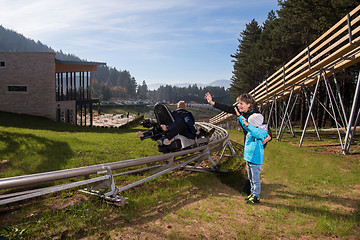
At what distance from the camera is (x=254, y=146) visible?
17.5ft

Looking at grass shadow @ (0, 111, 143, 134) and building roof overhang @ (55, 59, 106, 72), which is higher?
building roof overhang @ (55, 59, 106, 72)

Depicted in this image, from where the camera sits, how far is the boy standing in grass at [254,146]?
516 cm

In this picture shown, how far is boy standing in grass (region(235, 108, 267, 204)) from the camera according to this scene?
5160 millimetres

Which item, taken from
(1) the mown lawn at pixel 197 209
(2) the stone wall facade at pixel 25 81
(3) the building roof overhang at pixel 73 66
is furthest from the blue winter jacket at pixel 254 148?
(3) the building roof overhang at pixel 73 66

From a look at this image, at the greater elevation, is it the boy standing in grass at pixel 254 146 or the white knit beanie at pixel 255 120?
the white knit beanie at pixel 255 120

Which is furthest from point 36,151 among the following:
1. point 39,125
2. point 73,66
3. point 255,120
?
point 73,66

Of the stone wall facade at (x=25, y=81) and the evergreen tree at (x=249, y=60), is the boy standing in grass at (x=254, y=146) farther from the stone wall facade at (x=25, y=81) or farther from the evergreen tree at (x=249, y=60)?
the evergreen tree at (x=249, y=60)

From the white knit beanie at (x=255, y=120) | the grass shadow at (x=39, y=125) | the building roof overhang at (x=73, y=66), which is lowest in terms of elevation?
the grass shadow at (x=39, y=125)

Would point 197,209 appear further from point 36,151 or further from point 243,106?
point 36,151

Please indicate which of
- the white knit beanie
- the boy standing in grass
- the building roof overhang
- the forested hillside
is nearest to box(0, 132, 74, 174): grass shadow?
the boy standing in grass

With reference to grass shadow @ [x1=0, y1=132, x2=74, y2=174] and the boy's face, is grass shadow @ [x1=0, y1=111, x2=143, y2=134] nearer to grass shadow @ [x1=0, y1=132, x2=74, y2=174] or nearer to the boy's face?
grass shadow @ [x1=0, y1=132, x2=74, y2=174]

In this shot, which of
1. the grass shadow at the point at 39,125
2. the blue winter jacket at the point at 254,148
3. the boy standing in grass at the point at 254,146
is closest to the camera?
the boy standing in grass at the point at 254,146

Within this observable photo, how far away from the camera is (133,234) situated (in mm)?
3852

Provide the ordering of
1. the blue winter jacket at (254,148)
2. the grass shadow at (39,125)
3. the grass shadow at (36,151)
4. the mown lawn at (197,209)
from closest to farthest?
the mown lawn at (197,209) → the blue winter jacket at (254,148) → the grass shadow at (36,151) → the grass shadow at (39,125)
